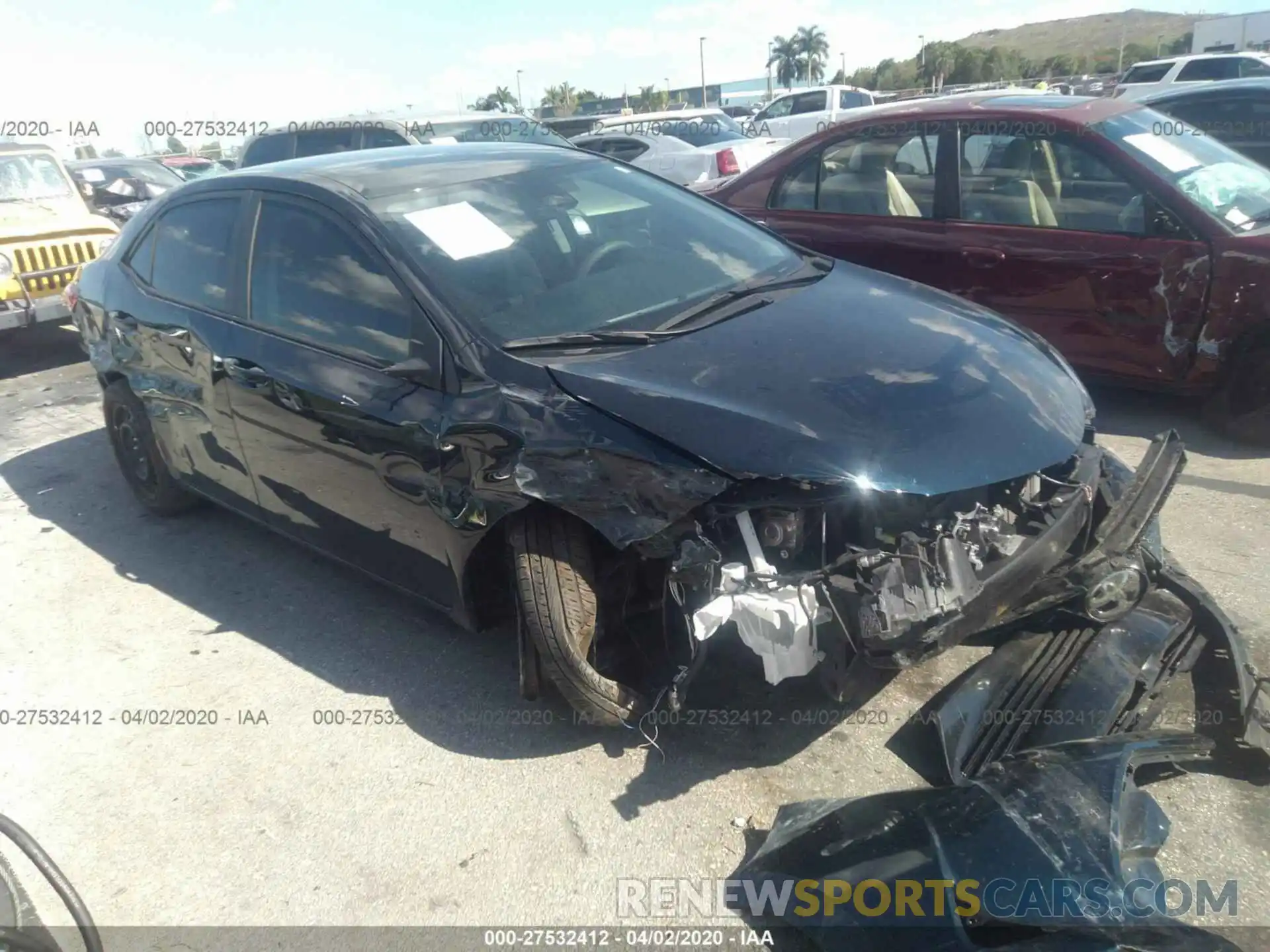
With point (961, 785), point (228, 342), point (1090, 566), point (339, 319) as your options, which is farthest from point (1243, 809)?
point (228, 342)

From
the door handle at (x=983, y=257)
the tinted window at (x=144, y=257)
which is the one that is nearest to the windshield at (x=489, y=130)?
the tinted window at (x=144, y=257)

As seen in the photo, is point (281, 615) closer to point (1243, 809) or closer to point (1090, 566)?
point (1090, 566)

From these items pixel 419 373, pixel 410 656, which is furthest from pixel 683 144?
pixel 419 373

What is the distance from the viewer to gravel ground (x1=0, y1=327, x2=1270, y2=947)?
2652 millimetres

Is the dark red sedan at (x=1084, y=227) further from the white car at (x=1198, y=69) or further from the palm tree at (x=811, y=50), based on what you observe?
the palm tree at (x=811, y=50)

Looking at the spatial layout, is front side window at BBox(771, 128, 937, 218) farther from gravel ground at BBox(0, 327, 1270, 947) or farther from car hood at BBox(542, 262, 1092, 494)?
car hood at BBox(542, 262, 1092, 494)

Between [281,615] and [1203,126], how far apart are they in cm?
969

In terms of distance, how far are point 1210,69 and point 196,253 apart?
18803 millimetres

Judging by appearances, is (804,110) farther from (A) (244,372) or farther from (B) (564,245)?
(A) (244,372)

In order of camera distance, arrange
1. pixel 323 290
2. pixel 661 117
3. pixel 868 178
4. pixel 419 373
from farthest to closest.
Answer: pixel 661 117
pixel 868 178
pixel 323 290
pixel 419 373

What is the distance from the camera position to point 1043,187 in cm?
521

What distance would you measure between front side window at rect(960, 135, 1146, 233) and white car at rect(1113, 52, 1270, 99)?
1311 centimetres

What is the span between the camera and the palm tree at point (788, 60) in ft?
267

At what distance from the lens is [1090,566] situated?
272cm
